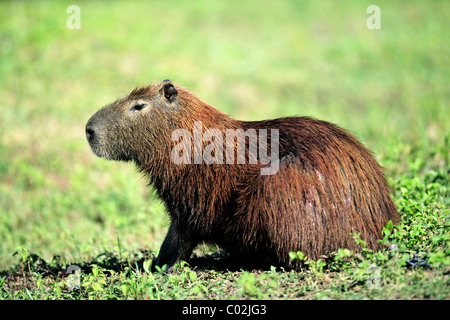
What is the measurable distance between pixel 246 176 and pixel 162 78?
6.77 m

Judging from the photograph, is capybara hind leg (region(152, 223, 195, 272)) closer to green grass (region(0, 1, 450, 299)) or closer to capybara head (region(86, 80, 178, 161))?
green grass (region(0, 1, 450, 299))

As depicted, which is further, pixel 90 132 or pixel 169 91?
pixel 90 132

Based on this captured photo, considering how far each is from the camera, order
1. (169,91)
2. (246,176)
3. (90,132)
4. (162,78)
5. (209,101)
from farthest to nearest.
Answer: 1. (162,78)
2. (209,101)
3. (90,132)
4. (169,91)
5. (246,176)

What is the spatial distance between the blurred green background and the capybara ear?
1730 millimetres

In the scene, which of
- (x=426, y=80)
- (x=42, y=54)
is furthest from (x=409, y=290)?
(x=42, y=54)

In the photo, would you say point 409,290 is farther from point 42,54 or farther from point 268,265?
point 42,54

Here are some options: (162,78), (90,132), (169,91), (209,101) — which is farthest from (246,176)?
(162,78)

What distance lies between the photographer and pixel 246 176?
3941mm

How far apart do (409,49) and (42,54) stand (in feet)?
26.9

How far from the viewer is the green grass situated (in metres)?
3.64

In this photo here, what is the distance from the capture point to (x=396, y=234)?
3773 millimetres

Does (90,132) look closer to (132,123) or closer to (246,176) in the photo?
(132,123)

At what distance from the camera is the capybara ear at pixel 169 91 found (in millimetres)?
4110

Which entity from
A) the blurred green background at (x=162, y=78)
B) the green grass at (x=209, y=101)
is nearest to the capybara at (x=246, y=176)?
the green grass at (x=209, y=101)
